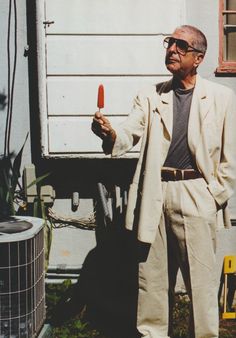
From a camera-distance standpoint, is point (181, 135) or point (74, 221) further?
point (74, 221)

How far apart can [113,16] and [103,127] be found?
167cm

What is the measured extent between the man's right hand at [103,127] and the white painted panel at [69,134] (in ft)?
4.05

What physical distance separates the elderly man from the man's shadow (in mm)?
1289

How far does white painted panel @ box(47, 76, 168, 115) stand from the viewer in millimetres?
5379

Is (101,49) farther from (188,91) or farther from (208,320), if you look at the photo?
(208,320)

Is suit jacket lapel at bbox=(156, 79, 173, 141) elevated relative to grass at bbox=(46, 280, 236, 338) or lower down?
elevated

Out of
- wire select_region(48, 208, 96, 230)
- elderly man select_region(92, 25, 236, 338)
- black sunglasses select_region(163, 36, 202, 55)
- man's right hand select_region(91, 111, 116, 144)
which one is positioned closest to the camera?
man's right hand select_region(91, 111, 116, 144)

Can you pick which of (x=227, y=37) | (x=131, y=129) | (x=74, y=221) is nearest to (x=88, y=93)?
(x=131, y=129)

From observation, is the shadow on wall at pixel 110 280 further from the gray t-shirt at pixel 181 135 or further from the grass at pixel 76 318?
the gray t-shirt at pixel 181 135

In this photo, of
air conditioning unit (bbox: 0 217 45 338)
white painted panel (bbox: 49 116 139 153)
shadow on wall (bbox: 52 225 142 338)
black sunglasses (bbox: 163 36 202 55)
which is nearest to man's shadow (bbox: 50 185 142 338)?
shadow on wall (bbox: 52 225 142 338)

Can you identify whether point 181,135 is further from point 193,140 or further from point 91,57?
point 91,57

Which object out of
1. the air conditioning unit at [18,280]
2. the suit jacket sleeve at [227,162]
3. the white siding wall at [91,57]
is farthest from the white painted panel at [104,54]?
the air conditioning unit at [18,280]

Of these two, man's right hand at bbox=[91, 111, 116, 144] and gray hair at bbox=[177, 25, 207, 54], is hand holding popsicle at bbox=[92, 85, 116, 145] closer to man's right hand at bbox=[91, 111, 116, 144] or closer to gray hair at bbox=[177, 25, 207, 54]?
man's right hand at bbox=[91, 111, 116, 144]

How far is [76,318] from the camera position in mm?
5461
